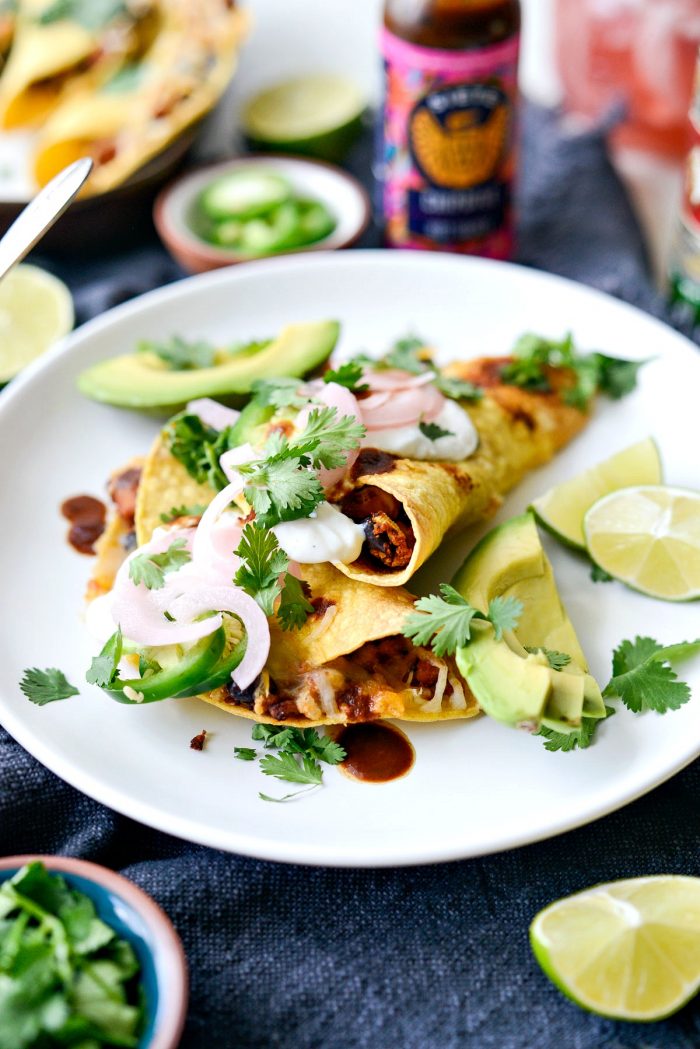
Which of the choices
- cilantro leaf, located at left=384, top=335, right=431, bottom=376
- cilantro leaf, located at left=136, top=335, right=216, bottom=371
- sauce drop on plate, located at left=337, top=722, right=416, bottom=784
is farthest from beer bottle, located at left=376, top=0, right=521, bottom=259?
sauce drop on plate, located at left=337, top=722, right=416, bottom=784

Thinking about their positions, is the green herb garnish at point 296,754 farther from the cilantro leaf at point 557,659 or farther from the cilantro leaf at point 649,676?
the cilantro leaf at point 649,676

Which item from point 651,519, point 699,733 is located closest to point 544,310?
point 651,519

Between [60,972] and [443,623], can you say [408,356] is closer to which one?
[443,623]

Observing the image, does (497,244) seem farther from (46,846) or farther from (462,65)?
(46,846)

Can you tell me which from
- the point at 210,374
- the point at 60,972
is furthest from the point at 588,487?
the point at 60,972

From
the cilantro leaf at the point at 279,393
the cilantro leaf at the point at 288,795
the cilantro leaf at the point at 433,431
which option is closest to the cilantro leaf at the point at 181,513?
the cilantro leaf at the point at 279,393

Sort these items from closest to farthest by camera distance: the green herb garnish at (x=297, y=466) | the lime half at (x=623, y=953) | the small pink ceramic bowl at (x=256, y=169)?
the lime half at (x=623, y=953) → the green herb garnish at (x=297, y=466) → the small pink ceramic bowl at (x=256, y=169)
